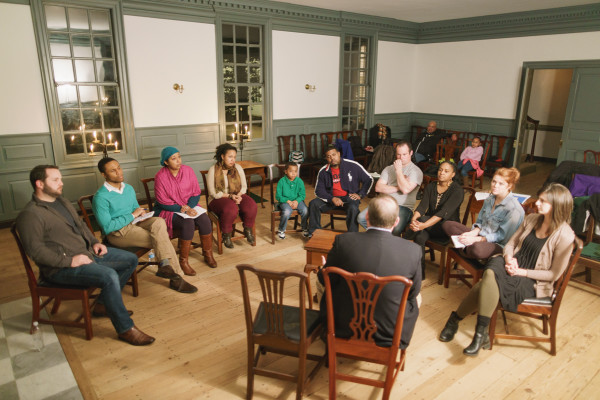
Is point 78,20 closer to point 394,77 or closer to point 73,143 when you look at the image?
point 73,143

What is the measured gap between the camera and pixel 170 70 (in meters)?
6.01

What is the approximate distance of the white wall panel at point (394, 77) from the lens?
8.69 m

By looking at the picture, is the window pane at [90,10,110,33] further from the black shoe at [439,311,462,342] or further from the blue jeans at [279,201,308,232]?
the black shoe at [439,311,462,342]

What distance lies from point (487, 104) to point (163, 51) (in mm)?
6173

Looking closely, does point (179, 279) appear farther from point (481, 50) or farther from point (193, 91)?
point (481, 50)

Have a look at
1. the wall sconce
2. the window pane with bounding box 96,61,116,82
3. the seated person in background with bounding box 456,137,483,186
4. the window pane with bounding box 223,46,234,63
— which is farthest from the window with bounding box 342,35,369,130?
the window pane with bounding box 96,61,116,82

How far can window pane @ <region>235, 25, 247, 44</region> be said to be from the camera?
6.66 meters

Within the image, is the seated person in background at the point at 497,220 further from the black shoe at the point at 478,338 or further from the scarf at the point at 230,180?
the scarf at the point at 230,180

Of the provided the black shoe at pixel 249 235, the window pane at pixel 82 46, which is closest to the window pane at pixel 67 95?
the window pane at pixel 82 46

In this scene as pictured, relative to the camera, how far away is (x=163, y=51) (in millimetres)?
5895

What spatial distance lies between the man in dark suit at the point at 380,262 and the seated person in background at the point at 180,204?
2156mm

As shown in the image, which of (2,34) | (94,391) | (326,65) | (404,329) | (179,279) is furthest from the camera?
(326,65)

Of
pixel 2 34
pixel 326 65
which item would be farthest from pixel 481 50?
pixel 2 34

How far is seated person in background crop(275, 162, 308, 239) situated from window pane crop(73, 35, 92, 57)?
10.4 feet
